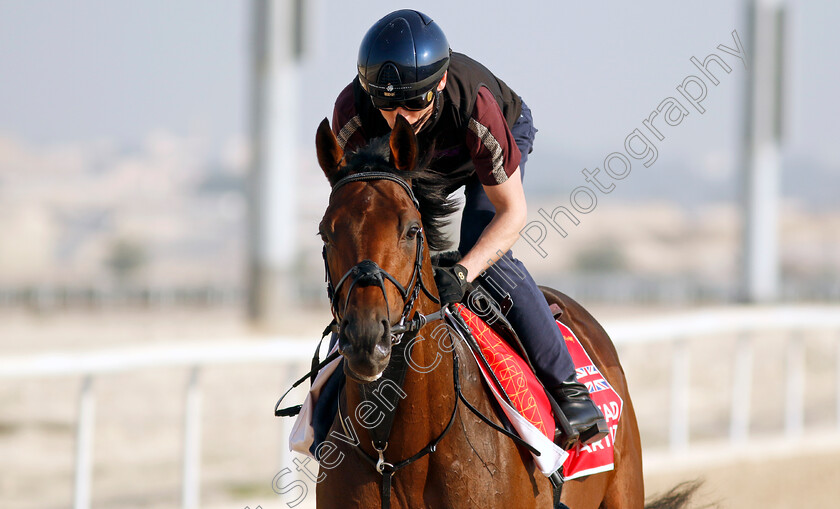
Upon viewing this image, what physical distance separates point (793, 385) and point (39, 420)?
8.64 metres

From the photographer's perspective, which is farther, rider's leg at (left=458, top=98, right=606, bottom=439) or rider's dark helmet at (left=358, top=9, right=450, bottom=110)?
rider's leg at (left=458, top=98, right=606, bottom=439)

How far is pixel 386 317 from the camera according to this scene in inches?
98.9

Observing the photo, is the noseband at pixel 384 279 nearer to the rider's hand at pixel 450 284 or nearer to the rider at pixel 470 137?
the rider's hand at pixel 450 284

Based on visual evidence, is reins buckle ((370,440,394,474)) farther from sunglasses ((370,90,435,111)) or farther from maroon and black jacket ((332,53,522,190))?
sunglasses ((370,90,435,111))

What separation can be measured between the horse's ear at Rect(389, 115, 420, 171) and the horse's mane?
3 centimetres

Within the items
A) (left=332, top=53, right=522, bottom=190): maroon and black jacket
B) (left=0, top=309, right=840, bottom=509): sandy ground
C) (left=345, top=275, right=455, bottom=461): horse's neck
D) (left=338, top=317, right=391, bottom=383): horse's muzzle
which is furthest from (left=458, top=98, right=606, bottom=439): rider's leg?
(left=0, top=309, right=840, bottom=509): sandy ground

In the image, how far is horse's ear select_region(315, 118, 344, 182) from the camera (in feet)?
9.55

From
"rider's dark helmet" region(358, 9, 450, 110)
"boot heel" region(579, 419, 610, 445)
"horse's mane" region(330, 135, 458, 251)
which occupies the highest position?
"rider's dark helmet" region(358, 9, 450, 110)

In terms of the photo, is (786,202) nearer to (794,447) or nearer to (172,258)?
(172,258)

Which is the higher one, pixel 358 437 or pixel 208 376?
pixel 208 376

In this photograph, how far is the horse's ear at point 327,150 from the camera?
2.91m

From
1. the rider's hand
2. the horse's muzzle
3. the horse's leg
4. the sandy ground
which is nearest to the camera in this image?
the horse's muzzle

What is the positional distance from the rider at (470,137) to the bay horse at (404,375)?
199 millimetres

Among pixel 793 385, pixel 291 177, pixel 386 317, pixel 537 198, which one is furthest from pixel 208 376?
pixel 537 198
